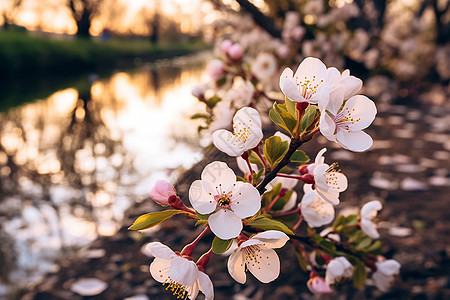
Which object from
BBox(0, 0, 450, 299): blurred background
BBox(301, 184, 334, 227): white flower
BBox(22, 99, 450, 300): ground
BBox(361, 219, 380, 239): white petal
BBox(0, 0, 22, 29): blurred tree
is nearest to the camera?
BBox(301, 184, 334, 227): white flower

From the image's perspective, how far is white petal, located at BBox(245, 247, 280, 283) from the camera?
→ 62cm

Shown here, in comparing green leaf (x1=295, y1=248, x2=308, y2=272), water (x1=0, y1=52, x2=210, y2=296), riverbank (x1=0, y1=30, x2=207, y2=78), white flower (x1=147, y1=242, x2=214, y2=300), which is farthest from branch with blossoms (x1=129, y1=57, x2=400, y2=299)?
riverbank (x1=0, y1=30, x2=207, y2=78)

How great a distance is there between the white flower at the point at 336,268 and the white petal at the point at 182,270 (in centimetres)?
41

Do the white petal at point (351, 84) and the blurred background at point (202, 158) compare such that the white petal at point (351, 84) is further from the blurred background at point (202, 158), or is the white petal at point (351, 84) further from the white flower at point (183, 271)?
the blurred background at point (202, 158)

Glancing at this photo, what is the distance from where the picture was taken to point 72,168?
3.54 metres

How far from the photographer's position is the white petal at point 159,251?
0.58 m

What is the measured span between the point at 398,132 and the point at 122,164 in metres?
2.99

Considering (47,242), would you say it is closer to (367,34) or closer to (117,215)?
(117,215)

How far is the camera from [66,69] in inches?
553

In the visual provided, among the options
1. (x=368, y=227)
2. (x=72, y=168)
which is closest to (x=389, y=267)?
(x=368, y=227)

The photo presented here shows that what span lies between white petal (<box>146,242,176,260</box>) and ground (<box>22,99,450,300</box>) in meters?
0.32

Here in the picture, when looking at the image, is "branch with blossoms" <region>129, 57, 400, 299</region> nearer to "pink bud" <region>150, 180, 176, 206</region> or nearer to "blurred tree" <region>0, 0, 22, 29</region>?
"pink bud" <region>150, 180, 176, 206</region>

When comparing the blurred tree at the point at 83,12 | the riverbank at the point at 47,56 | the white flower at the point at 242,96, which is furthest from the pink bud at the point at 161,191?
the blurred tree at the point at 83,12

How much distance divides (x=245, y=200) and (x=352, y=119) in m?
0.22
